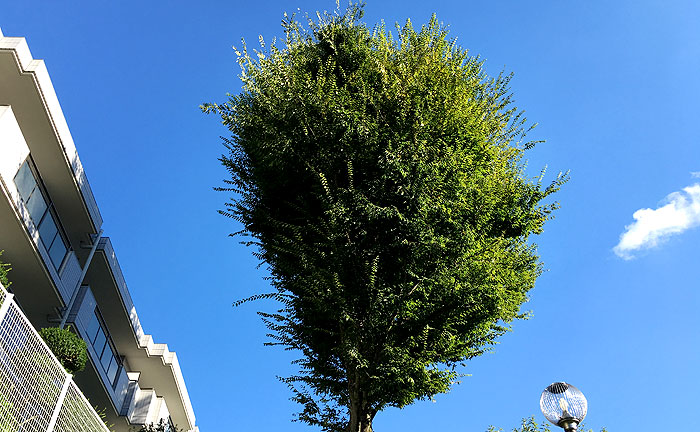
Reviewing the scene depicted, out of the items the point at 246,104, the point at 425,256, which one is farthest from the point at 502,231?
the point at 246,104

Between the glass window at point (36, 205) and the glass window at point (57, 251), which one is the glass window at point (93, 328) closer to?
the glass window at point (57, 251)

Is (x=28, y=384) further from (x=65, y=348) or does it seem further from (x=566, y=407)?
(x=566, y=407)

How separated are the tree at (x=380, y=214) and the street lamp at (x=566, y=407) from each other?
251cm

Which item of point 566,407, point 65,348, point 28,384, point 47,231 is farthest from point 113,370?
point 566,407

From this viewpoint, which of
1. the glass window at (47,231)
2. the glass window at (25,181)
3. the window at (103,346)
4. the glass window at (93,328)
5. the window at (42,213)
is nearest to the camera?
the glass window at (25,181)

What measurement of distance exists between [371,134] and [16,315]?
5.92m

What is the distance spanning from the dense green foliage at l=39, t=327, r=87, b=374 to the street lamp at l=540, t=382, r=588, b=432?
1106 centimetres

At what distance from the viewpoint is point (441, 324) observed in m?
8.15

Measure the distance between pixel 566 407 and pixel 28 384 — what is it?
647 cm

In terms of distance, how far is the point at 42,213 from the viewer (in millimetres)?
14828

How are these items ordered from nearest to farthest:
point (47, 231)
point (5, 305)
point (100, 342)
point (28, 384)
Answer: point (5, 305) < point (28, 384) < point (47, 231) < point (100, 342)

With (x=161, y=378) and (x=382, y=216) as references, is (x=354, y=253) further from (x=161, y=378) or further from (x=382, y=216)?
(x=161, y=378)

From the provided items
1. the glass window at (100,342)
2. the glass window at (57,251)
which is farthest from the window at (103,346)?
the glass window at (57,251)

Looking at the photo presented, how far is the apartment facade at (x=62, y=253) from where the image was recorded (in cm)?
1288
